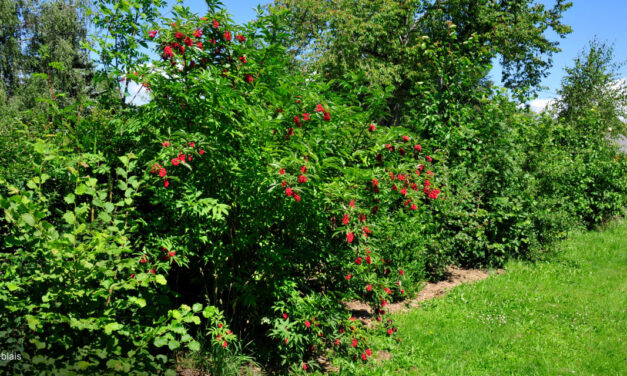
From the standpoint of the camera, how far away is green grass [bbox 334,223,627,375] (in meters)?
4.00

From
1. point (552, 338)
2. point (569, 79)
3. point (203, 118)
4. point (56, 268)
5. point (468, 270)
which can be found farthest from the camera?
point (569, 79)

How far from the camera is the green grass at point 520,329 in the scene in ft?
13.1

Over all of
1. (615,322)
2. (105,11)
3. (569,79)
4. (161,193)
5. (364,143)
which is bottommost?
(615,322)

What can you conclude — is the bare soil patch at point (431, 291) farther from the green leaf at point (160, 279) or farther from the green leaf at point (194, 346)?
the green leaf at point (160, 279)

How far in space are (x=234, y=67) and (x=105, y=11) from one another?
41.9 inches

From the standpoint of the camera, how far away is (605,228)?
10.5 meters

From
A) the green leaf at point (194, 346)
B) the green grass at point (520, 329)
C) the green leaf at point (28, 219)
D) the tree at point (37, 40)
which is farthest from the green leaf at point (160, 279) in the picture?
the tree at point (37, 40)

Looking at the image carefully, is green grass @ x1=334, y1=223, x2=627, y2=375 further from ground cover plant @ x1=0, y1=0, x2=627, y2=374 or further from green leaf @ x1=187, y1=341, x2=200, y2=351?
green leaf @ x1=187, y1=341, x2=200, y2=351

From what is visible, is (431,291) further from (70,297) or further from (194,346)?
(70,297)

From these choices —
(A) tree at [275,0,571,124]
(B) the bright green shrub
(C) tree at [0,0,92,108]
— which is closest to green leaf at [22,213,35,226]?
(B) the bright green shrub

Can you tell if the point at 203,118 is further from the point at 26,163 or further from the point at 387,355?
the point at 387,355

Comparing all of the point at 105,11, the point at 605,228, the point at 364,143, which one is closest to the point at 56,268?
the point at 105,11

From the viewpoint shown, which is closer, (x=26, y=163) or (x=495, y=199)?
(x=26, y=163)

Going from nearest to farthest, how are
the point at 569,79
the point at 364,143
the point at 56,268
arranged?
the point at 56,268, the point at 364,143, the point at 569,79
